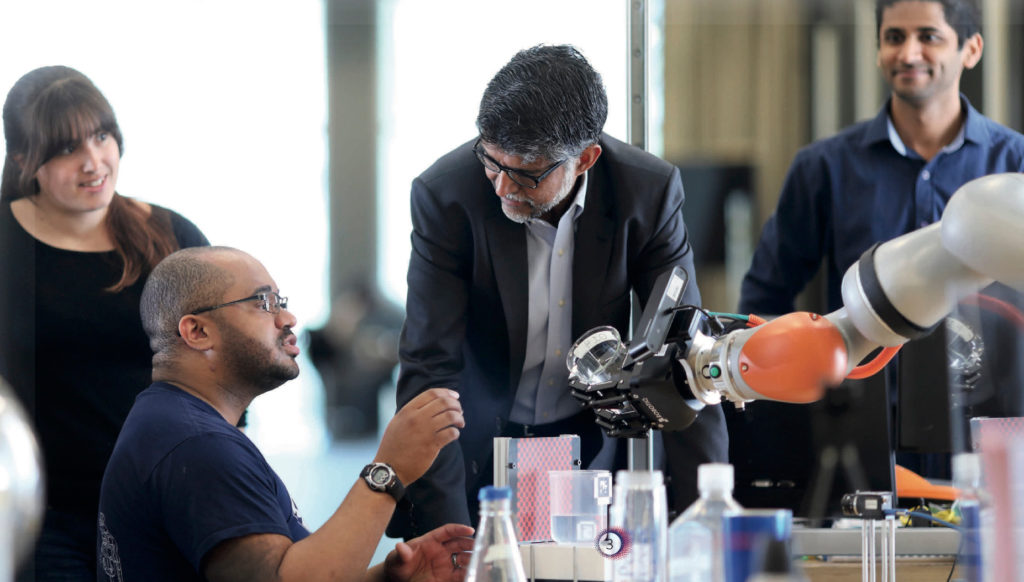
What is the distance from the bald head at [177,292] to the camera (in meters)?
1.94

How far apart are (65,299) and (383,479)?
1245mm

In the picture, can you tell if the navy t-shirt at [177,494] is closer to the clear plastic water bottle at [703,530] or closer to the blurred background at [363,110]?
the clear plastic water bottle at [703,530]

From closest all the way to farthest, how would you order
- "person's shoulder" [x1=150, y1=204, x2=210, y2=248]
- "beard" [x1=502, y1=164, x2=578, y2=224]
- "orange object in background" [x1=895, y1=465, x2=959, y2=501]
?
"beard" [x1=502, y1=164, x2=578, y2=224] → "orange object in background" [x1=895, y1=465, x2=959, y2=501] → "person's shoulder" [x1=150, y1=204, x2=210, y2=248]

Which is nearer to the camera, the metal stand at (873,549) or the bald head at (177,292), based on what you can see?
the metal stand at (873,549)

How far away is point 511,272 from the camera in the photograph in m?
2.33

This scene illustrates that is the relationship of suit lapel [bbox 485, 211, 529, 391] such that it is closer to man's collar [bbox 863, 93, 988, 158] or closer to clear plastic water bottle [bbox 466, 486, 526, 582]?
man's collar [bbox 863, 93, 988, 158]

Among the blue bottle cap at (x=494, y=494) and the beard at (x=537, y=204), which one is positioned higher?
the beard at (x=537, y=204)

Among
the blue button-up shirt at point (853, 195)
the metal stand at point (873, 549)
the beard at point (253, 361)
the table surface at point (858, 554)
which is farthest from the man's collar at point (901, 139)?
the beard at point (253, 361)

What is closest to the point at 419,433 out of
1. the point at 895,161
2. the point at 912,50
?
the point at 895,161

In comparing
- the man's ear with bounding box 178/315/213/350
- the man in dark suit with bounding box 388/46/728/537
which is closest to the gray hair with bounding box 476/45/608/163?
the man in dark suit with bounding box 388/46/728/537

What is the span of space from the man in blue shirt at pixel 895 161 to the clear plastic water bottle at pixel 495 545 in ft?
5.81

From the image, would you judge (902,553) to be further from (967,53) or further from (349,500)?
(967,53)

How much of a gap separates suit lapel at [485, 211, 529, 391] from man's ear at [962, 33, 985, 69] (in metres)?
1.37

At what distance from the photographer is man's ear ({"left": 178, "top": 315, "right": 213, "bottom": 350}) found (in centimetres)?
192
